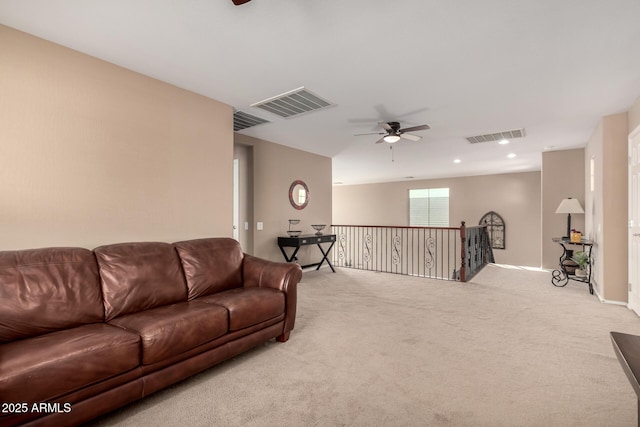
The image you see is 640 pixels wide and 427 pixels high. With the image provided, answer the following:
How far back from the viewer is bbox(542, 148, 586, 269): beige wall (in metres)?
6.10

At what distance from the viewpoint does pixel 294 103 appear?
3.79 m

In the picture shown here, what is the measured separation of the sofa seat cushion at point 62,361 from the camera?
145 centimetres

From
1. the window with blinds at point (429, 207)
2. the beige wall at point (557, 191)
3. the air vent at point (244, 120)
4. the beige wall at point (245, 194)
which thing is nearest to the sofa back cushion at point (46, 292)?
the air vent at point (244, 120)

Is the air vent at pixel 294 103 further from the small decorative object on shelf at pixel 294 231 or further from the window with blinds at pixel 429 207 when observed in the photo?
the window with blinds at pixel 429 207

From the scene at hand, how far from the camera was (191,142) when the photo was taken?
3490 millimetres

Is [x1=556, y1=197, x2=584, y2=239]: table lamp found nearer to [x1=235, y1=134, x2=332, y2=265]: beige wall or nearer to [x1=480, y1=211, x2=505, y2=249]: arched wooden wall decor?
[x1=480, y1=211, x2=505, y2=249]: arched wooden wall decor

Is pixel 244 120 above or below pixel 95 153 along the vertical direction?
above

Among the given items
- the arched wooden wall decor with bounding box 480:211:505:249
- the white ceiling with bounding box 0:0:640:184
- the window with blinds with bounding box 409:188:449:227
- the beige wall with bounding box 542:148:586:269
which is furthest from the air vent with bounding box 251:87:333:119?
the window with blinds with bounding box 409:188:449:227

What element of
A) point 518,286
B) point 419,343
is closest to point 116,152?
point 419,343

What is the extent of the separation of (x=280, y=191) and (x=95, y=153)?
3441 mm

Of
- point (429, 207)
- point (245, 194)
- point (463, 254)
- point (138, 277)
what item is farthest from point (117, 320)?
point (429, 207)

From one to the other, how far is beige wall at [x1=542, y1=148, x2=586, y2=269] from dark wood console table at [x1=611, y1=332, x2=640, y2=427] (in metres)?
5.90

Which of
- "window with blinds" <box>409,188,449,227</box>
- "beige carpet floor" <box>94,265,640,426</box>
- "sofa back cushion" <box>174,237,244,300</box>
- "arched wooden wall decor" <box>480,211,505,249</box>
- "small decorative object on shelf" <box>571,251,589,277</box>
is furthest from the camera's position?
"window with blinds" <box>409,188,449,227</box>

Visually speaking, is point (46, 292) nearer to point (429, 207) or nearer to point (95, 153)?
point (95, 153)
